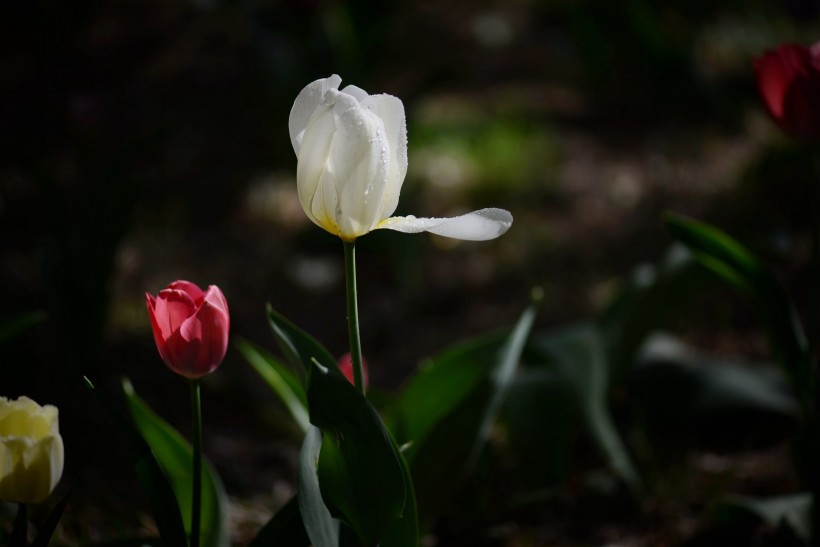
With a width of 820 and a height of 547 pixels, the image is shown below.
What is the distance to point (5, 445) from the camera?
0.77 m

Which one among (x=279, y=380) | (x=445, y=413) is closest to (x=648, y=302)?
(x=445, y=413)

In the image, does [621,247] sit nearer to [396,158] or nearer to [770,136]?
[770,136]

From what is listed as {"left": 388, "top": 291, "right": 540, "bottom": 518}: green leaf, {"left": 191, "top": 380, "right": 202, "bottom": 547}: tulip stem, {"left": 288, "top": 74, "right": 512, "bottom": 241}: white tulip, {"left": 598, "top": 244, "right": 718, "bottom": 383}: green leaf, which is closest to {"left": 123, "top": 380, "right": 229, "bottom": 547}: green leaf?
{"left": 191, "top": 380, "right": 202, "bottom": 547}: tulip stem

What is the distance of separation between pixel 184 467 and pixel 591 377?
0.68m

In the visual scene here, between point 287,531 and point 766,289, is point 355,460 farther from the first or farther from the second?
point 766,289

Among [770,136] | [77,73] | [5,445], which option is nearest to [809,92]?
[5,445]

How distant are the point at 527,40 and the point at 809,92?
2847 mm

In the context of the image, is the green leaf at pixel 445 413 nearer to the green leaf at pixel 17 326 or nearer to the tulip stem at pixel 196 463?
the tulip stem at pixel 196 463

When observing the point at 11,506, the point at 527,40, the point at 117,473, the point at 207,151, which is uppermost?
the point at 527,40

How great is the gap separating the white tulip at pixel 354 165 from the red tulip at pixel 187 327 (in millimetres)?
133

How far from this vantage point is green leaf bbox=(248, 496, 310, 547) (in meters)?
0.88

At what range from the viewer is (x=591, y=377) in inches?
55.3

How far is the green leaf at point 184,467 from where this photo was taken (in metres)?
0.99

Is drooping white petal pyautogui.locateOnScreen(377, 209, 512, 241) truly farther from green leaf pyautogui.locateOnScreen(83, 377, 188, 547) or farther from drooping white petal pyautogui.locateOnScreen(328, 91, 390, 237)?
green leaf pyautogui.locateOnScreen(83, 377, 188, 547)
